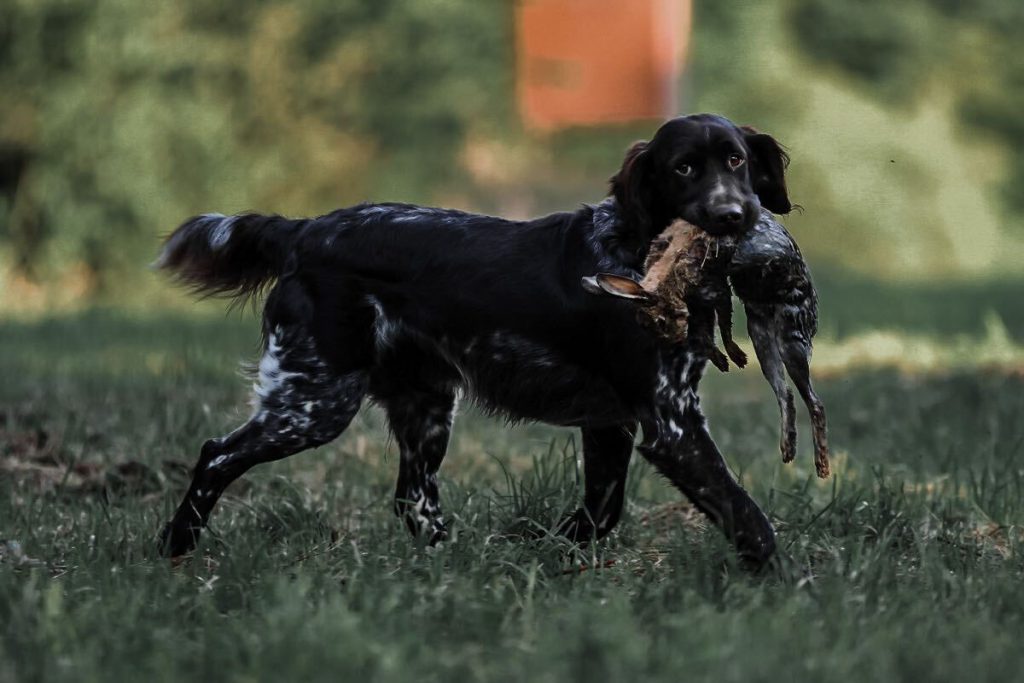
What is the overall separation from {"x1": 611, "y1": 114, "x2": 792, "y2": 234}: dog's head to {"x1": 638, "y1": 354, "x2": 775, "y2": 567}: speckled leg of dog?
17.0 inches

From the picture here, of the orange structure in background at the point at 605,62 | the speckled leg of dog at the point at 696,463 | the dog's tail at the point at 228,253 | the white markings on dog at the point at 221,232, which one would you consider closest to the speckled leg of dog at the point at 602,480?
the speckled leg of dog at the point at 696,463

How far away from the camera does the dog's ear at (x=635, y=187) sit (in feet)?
14.1

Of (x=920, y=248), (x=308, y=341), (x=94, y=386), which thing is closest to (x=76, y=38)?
(x=94, y=386)

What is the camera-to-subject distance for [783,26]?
27.2 metres

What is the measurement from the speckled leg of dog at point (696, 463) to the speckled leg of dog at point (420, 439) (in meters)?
0.86

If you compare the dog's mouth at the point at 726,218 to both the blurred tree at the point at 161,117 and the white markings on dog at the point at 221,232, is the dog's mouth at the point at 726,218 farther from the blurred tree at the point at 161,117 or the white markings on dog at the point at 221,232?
the blurred tree at the point at 161,117

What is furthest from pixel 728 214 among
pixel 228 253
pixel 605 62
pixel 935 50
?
pixel 935 50

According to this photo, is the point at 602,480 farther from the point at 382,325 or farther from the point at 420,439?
the point at 382,325

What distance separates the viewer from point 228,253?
4781 mm

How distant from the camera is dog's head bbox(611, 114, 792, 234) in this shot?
162 inches

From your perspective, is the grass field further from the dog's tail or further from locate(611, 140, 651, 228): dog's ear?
locate(611, 140, 651, 228): dog's ear

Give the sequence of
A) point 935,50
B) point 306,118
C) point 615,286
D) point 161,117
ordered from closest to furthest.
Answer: point 615,286 → point 161,117 → point 306,118 → point 935,50

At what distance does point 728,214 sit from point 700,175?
0.22 meters

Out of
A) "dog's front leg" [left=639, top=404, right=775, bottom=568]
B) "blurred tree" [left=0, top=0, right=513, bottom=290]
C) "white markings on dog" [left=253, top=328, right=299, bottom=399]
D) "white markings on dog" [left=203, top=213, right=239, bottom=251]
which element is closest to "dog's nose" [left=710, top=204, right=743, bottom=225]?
"dog's front leg" [left=639, top=404, right=775, bottom=568]
